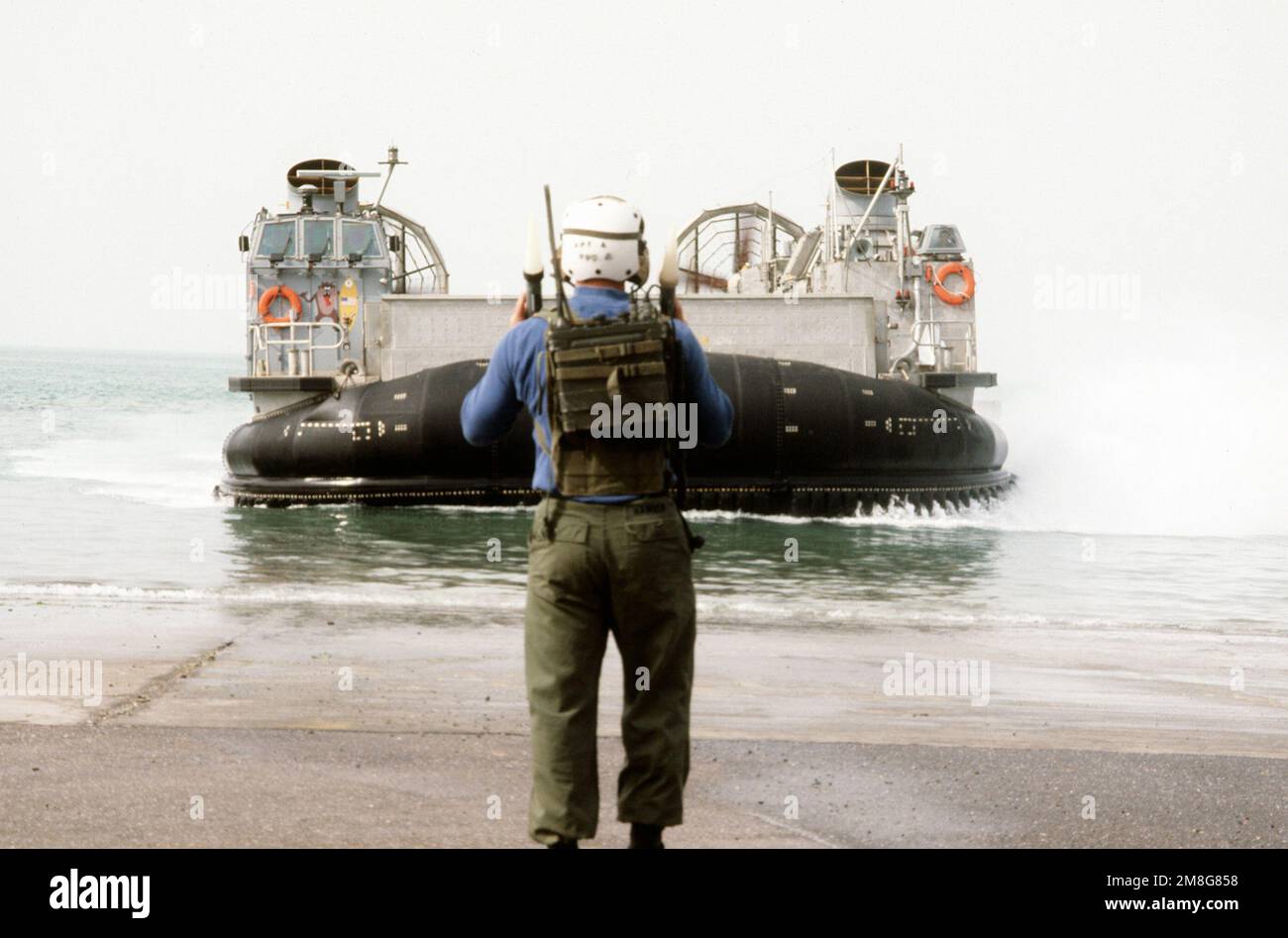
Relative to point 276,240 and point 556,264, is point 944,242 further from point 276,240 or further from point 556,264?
point 556,264

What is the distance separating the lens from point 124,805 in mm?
4520

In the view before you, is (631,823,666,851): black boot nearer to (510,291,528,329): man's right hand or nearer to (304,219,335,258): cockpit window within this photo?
(510,291,528,329): man's right hand

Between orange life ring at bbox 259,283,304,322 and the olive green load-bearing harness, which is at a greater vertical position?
orange life ring at bbox 259,283,304,322

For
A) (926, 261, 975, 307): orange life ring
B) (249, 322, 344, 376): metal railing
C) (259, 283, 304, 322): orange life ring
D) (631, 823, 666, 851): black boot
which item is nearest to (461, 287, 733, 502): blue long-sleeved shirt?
(631, 823, 666, 851): black boot

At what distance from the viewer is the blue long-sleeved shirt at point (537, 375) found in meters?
3.95

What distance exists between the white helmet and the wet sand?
1479 mm

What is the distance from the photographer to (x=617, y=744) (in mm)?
5449

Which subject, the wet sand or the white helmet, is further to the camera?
the wet sand

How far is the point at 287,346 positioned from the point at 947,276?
933 cm

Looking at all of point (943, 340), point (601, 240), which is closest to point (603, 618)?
point (601, 240)

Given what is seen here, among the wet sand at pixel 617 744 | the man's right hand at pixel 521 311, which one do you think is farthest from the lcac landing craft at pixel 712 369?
the man's right hand at pixel 521 311

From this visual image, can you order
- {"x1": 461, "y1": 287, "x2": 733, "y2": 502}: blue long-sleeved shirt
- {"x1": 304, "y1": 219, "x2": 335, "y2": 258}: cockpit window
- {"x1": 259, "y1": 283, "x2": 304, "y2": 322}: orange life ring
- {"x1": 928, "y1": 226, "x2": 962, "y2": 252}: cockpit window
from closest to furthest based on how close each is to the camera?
{"x1": 461, "y1": 287, "x2": 733, "y2": 502}: blue long-sleeved shirt < {"x1": 259, "y1": 283, "x2": 304, "y2": 322}: orange life ring < {"x1": 304, "y1": 219, "x2": 335, "y2": 258}: cockpit window < {"x1": 928, "y1": 226, "x2": 962, "y2": 252}: cockpit window

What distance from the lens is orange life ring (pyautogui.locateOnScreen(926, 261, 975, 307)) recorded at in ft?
76.2
